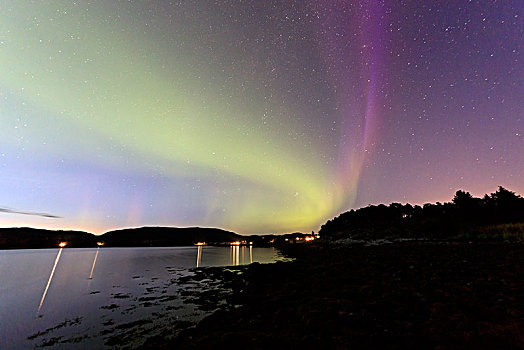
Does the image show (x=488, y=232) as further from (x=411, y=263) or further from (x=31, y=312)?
(x=31, y=312)

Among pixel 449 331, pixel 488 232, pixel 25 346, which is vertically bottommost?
pixel 25 346

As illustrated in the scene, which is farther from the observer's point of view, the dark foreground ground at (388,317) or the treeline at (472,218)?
the treeline at (472,218)

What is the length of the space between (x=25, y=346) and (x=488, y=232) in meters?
55.4

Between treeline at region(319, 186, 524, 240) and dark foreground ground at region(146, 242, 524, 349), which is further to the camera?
treeline at region(319, 186, 524, 240)

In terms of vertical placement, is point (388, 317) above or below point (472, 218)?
below

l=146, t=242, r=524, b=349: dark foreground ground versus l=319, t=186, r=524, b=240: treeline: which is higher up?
l=319, t=186, r=524, b=240: treeline

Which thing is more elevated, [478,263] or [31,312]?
[478,263]

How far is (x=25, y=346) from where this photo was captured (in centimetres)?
1230

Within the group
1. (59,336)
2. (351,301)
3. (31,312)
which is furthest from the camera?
(31,312)

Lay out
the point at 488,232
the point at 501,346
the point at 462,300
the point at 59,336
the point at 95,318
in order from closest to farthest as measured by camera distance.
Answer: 1. the point at 501,346
2. the point at 462,300
3. the point at 59,336
4. the point at 95,318
5. the point at 488,232

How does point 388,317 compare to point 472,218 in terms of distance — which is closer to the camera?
point 388,317

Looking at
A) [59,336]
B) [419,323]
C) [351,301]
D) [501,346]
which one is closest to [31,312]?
[59,336]

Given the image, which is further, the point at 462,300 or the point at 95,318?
the point at 95,318

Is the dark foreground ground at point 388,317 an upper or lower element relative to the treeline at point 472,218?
lower
